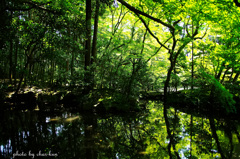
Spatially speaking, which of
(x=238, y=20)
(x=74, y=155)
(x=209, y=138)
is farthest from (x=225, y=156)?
(x=238, y=20)

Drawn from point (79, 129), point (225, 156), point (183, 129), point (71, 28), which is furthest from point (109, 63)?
point (225, 156)

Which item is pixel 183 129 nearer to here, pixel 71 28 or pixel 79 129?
pixel 79 129

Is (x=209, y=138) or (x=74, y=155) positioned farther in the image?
(x=209, y=138)

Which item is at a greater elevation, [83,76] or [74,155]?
[83,76]

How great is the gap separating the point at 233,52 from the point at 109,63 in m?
6.97

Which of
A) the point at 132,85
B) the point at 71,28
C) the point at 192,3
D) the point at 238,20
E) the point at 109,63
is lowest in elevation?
the point at 132,85

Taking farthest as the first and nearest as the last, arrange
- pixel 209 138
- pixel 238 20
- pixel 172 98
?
pixel 172 98 < pixel 238 20 < pixel 209 138

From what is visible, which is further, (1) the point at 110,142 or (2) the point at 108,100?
(2) the point at 108,100

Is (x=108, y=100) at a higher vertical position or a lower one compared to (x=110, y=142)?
higher

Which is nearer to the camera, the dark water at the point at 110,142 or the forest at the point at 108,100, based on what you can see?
the dark water at the point at 110,142

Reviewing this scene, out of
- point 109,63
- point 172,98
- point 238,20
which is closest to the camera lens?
point 238,20

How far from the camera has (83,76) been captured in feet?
27.5

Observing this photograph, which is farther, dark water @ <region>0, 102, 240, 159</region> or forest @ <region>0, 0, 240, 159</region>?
forest @ <region>0, 0, 240, 159</region>

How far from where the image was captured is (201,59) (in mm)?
12875
